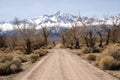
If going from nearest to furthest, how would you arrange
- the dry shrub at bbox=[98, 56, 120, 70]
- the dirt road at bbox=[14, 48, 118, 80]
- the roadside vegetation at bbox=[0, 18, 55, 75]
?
1. the dirt road at bbox=[14, 48, 118, 80]
2. the dry shrub at bbox=[98, 56, 120, 70]
3. the roadside vegetation at bbox=[0, 18, 55, 75]

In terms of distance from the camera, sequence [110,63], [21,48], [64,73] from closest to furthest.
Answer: [64,73] < [110,63] < [21,48]

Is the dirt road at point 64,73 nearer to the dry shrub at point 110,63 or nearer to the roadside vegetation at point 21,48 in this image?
the dry shrub at point 110,63

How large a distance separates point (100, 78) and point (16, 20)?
57.9 metres

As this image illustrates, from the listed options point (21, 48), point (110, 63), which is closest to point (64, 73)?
point (110, 63)

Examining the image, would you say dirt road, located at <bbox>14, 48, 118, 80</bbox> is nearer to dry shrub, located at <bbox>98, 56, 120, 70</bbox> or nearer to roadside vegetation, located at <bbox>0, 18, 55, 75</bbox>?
dry shrub, located at <bbox>98, 56, 120, 70</bbox>

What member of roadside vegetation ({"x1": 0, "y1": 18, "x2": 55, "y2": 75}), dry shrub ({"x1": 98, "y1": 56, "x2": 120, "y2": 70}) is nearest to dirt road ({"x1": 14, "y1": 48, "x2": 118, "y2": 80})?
dry shrub ({"x1": 98, "y1": 56, "x2": 120, "y2": 70})

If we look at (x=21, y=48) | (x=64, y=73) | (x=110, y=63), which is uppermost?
(x=110, y=63)

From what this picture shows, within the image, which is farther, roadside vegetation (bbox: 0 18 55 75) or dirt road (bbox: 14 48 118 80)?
roadside vegetation (bbox: 0 18 55 75)

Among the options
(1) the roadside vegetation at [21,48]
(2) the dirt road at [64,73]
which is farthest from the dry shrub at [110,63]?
(1) the roadside vegetation at [21,48]

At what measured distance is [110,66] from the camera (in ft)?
73.5

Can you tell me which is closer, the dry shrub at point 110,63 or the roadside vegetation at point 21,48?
the dry shrub at point 110,63

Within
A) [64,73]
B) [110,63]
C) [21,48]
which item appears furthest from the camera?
[21,48]

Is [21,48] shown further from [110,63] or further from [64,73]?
[64,73]

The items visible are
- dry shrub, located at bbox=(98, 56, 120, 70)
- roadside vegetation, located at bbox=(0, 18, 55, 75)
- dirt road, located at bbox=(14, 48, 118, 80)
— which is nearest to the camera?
dirt road, located at bbox=(14, 48, 118, 80)
